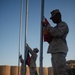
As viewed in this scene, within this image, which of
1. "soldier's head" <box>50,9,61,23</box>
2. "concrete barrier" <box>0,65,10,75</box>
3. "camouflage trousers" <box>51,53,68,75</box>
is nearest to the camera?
"camouflage trousers" <box>51,53,68,75</box>

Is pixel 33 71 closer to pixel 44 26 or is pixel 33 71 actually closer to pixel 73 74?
pixel 73 74

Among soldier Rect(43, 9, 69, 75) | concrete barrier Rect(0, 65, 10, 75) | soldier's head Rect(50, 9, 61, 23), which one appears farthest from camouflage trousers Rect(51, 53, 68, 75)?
concrete barrier Rect(0, 65, 10, 75)

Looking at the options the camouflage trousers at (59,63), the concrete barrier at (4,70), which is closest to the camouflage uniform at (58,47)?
the camouflage trousers at (59,63)

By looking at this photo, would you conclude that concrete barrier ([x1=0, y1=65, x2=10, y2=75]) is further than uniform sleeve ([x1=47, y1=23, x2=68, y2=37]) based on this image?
Yes

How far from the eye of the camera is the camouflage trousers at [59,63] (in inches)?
136

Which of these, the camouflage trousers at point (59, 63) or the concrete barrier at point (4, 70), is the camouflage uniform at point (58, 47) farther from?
the concrete barrier at point (4, 70)

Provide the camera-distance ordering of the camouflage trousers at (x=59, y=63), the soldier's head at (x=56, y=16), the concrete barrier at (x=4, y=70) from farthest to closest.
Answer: the concrete barrier at (x=4, y=70) < the soldier's head at (x=56, y=16) < the camouflage trousers at (x=59, y=63)

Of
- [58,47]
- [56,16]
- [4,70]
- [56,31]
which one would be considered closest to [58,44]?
[58,47]

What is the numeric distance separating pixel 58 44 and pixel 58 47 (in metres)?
0.05

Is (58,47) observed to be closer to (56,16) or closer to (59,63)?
(59,63)

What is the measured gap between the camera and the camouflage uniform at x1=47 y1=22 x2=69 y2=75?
11.4 feet

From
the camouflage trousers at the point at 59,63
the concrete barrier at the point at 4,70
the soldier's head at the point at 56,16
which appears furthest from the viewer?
the concrete barrier at the point at 4,70

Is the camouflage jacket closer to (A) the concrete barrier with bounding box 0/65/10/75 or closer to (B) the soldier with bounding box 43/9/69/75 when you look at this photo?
(B) the soldier with bounding box 43/9/69/75

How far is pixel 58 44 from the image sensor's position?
3611mm
